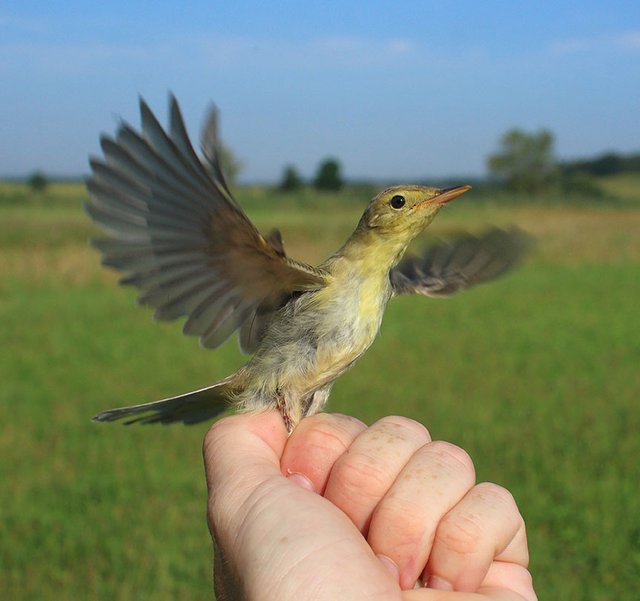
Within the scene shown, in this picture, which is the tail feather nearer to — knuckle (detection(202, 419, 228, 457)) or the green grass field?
knuckle (detection(202, 419, 228, 457))

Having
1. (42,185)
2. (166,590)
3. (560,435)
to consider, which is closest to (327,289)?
(166,590)

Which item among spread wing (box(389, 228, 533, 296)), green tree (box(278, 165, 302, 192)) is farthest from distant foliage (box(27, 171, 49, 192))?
spread wing (box(389, 228, 533, 296))

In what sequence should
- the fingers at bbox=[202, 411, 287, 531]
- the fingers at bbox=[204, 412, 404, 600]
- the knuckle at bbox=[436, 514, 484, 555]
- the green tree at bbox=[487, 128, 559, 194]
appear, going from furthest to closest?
the green tree at bbox=[487, 128, 559, 194] → the fingers at bbox=[202, 411, 287, 531] → the knuckle at bbox=[436, 514, 484, 555] → the fingers at bbox=[204, 412, 404, 600]

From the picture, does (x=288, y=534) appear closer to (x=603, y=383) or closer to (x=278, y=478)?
(x=278, y=478)

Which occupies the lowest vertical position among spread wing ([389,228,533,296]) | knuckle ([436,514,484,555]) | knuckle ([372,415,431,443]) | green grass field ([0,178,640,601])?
green grass field ([0,178,640,601])

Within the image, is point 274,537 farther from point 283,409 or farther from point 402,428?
point 283,409

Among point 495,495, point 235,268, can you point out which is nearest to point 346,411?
point 235,268

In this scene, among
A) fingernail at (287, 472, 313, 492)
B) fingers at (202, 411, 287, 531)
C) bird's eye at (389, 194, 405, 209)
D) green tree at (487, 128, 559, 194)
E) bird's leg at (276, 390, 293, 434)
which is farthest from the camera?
green tree at (487, 128, 559, 194)
